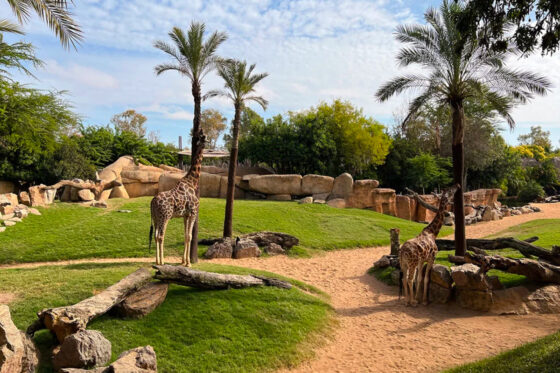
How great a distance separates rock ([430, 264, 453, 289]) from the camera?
34.0 feet

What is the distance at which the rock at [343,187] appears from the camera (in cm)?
2820

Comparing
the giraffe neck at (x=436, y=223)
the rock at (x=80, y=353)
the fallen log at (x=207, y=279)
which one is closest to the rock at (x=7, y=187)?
the fallen log at (x=207, y=279)

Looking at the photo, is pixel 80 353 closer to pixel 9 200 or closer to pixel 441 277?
pixel 441 277

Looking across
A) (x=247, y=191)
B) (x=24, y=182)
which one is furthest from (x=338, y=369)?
(x=24, y=182)

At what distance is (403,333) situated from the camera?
874cm

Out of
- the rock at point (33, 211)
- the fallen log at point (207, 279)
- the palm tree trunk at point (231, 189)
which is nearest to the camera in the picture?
the fallen log at point (207, 279)

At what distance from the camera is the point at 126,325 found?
7117mm

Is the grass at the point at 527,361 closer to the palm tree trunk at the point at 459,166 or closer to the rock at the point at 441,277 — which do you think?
the rock at the point at 441,277

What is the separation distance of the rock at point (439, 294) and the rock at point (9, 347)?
936 cm

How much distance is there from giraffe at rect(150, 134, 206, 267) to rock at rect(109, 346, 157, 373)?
4719 mm

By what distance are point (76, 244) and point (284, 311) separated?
10.2 meters

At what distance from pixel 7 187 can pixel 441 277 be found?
1043 inches

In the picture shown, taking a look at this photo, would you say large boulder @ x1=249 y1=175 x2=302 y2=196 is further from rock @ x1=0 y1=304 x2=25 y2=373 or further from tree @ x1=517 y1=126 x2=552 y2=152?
tree @ x1=517 y1=126 x2=552 y2=152

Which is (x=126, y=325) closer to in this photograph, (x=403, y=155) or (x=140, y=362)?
(x=140, y=362)
